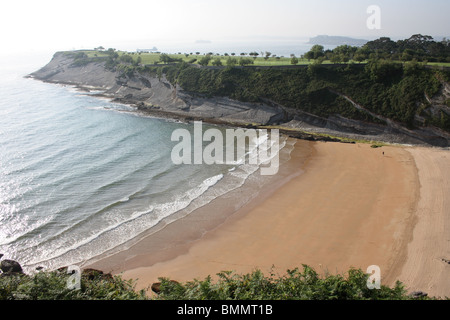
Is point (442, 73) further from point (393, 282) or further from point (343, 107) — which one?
point (393, 282)

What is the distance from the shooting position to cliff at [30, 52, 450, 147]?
4638cm

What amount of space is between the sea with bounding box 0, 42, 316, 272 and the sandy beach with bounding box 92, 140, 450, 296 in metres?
3.27

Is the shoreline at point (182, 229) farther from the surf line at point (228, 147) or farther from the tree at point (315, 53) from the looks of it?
the tree at point (315, 53)

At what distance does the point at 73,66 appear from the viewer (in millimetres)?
107875

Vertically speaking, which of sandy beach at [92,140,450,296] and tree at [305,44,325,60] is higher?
tree at [305,44,325,60]

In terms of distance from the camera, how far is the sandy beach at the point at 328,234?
2152 cm

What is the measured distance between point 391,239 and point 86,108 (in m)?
63.2

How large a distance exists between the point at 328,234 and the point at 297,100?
3567cm

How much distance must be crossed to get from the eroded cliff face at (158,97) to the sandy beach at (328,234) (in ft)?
82.2

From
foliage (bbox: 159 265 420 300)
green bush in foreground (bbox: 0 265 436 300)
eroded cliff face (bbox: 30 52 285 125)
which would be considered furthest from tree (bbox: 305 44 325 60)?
green bush in foreground (bbox: 0 265 436 300)

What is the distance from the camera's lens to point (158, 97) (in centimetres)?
7319

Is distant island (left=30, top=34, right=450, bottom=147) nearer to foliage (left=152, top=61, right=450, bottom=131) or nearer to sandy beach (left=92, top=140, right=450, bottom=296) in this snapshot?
foliage (left=152, top=61, right=450, bottom=131)

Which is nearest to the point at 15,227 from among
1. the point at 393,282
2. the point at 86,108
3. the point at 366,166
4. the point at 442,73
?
the point at 393,282

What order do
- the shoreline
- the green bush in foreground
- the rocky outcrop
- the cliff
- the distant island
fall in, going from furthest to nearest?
the distant island, the cliff, the shoreline, the rocky outcrop, the green bush in foreground
